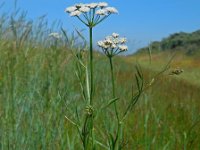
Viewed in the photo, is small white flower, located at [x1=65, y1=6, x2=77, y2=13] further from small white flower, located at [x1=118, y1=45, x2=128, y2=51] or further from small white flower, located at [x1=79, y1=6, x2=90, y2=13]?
small white flower, located at [x1=118, y1=45, x2=128, y2=51]

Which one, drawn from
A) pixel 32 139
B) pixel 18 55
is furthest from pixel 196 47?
pixel 32 139

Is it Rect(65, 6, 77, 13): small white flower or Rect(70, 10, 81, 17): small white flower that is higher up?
Rect(65, 6, 77, 13): small white flower

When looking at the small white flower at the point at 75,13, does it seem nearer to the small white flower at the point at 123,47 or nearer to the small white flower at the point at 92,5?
the small white flower at the point at 92,5

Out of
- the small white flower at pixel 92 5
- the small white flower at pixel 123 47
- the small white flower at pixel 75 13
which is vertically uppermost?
the small white flower at pixel 92 5

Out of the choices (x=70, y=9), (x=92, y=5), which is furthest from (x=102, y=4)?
(x=70, y=9)

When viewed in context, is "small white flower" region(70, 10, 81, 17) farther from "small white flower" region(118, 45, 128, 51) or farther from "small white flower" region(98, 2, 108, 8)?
"small white flower" region(118, 45, 128, 51)

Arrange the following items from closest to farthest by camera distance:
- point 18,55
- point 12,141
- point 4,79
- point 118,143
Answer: point 118,143, point 12,141, point 4,79, point 18,55

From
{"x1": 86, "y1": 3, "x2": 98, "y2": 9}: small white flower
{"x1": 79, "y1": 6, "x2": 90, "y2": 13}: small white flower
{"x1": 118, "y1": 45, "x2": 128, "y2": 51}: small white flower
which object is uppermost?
{"x1": 86, "y1": 3, "x2": 98, "y2": 9}: small white flower

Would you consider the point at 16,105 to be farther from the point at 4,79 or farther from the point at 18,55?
the point at 18,55

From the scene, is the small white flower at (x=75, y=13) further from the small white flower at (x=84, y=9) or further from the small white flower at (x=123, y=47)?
the small white flower at (x=123, y=47)

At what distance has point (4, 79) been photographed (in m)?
4.07

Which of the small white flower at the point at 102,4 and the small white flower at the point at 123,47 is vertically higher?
the small white flower at the point at 102,4

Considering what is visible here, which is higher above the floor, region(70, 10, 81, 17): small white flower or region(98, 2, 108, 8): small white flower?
region(98, 2, 108, 8): small white flower

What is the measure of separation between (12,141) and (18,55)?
285cm
